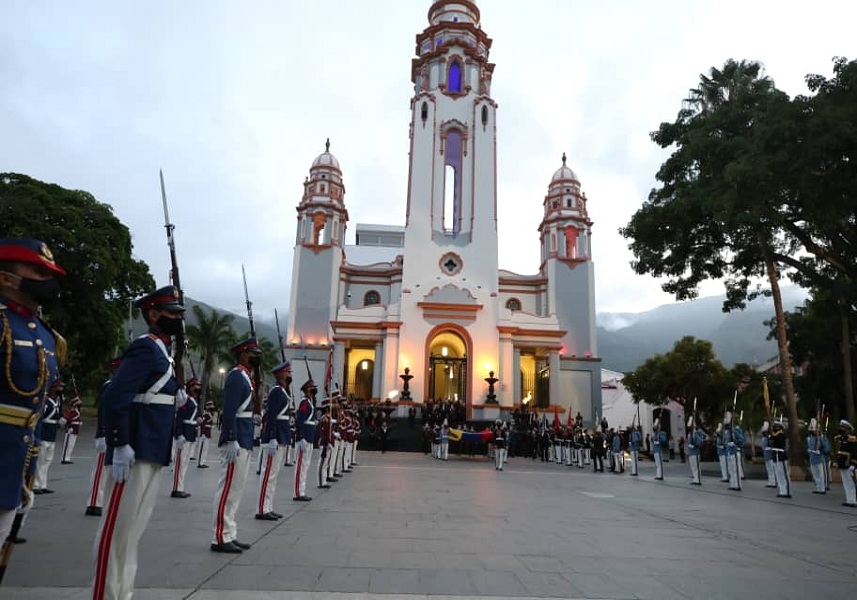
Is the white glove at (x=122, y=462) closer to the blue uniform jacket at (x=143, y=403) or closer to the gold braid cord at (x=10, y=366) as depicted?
the blue uniform jacket at (x=143, y=403)

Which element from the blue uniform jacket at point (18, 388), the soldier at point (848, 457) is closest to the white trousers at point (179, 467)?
the blue uniform jacket at point (18, 388)

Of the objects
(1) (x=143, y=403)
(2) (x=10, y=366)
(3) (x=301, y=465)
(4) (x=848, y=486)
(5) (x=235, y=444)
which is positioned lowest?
(4) (x=848, y=486)

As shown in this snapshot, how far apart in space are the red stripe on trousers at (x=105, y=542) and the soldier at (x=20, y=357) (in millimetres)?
532

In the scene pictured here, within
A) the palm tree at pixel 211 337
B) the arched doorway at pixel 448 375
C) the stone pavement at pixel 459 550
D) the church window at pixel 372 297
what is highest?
the church window at pixel 372 297

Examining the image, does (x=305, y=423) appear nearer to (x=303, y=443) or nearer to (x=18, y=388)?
(x=303, y=443)

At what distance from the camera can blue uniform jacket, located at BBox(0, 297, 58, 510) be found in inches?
128

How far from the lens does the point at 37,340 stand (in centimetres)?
348

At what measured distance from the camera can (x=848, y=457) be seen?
1171 cm

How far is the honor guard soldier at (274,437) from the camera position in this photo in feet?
25.5

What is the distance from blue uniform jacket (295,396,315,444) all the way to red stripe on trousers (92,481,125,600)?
6.04 meters

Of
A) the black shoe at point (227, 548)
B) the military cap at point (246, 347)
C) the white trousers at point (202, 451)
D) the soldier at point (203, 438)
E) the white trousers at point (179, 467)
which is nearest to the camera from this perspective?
the black shoe at point (227, 548)

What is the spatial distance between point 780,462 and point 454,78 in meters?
33.7

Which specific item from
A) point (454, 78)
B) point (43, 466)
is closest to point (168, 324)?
point (43, 466)

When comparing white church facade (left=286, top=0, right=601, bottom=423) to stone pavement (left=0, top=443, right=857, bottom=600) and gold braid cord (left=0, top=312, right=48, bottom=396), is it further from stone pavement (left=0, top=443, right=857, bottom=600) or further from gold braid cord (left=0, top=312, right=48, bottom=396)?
gold braid cord (left=0, top=312, right=48, bottom=396)
